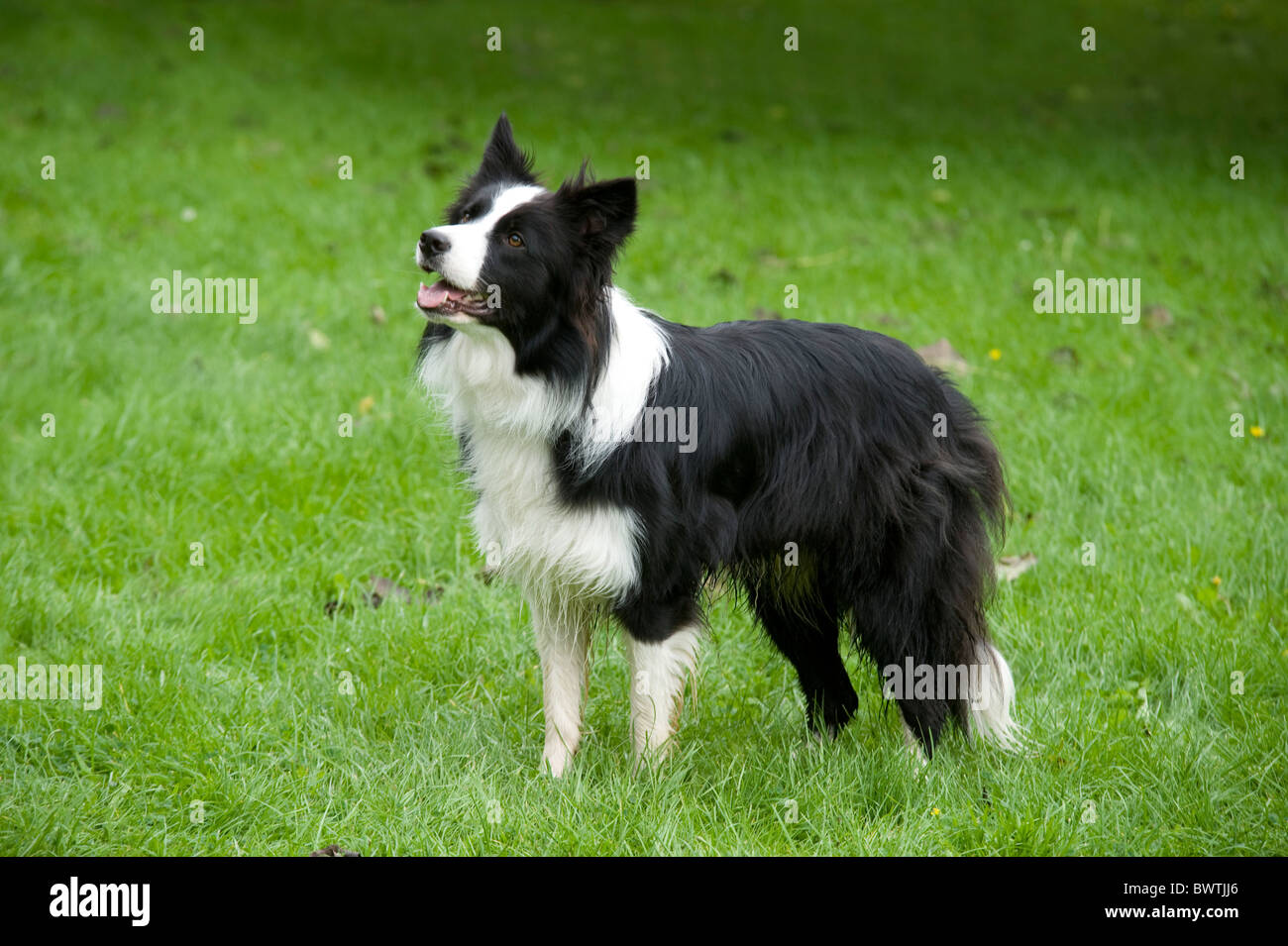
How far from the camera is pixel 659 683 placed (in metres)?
3.78

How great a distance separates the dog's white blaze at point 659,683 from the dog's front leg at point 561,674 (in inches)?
9.3

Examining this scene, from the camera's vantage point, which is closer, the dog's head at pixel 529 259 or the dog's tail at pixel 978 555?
the dog's head at pixel 529 259

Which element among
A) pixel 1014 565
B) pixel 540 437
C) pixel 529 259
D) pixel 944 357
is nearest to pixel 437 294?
pixel 529 259

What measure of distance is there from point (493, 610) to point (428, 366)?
1.36m

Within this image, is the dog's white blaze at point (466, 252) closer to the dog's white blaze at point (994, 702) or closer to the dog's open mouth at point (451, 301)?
the dog's open mouth at point (451, 301)

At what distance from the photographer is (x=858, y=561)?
390 cm

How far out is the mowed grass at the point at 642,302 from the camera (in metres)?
3.83

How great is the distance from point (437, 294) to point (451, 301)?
0.04 m

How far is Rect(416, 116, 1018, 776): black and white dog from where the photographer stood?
11.5 feet

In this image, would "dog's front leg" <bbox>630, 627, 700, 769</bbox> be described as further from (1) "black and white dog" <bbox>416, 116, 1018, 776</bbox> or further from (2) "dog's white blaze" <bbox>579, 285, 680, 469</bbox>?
(2) "dog's white blaze" <bbox>579, 285, 680, 469</bbox>

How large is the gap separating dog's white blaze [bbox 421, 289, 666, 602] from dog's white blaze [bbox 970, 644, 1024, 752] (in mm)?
1217

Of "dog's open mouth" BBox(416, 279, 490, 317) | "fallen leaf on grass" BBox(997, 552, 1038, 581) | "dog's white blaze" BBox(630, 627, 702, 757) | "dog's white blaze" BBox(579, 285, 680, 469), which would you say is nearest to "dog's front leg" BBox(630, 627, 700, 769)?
"dog's white blaze" BBox(630, 627, 702, 757)

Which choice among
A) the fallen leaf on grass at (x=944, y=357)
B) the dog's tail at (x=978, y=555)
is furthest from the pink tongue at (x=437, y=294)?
A: the fallen leaf on grass at (x=944, y=357)

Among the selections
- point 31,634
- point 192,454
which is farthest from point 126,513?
point 31,634
